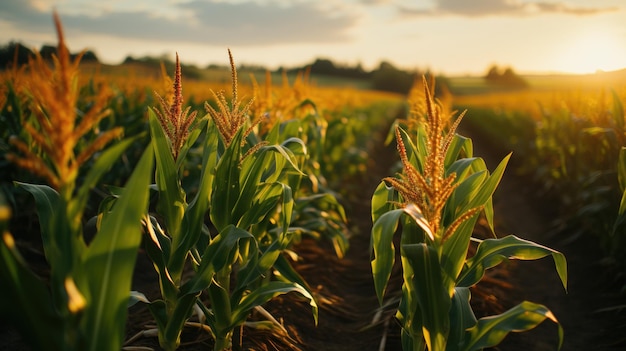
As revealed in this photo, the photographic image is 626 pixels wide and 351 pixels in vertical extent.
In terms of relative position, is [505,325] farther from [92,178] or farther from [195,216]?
[92,178]

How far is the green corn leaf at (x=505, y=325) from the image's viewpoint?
2357 mm

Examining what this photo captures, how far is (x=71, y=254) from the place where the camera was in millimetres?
1741

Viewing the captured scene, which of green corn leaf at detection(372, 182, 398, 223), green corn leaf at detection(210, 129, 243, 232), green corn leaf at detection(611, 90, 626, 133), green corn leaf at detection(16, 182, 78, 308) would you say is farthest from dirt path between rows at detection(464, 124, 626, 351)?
green corn leaf at detection(16, 182, 78, 308)

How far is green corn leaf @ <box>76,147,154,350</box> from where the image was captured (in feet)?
5.91

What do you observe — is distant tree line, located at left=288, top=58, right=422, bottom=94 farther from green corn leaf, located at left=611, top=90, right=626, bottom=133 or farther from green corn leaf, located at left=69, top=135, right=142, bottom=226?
green corn leaf, located at left=69, top=135, right=142, bottom=226

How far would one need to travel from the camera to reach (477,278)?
273cm

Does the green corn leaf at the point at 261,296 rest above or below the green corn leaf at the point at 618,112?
below

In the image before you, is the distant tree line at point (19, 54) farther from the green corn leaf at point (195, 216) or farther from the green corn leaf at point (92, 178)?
the green corn leaf at point (92, 178)

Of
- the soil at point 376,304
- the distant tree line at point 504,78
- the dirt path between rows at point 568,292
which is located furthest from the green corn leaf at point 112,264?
the distant tree line at point 504,78

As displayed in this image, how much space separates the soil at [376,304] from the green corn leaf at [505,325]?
1321mm

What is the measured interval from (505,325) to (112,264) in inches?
67.0

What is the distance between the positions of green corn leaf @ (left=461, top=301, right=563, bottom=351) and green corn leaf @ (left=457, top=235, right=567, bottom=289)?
0.25 metres

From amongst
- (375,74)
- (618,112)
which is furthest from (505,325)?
(375,74)

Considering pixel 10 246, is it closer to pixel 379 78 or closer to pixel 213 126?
pixel 213 126
